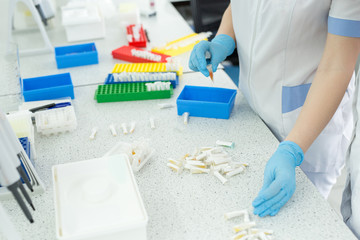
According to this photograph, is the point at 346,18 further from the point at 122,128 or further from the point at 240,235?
the point at 122,128

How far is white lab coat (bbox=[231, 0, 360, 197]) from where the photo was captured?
1.03 metres

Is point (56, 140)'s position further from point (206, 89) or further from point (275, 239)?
point (275, 239)

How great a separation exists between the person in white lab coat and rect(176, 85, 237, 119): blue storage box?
0.08m

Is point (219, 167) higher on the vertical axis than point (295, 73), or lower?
lower

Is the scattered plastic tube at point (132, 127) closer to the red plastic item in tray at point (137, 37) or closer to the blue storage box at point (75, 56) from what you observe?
the blue storage box at point (75, 56)

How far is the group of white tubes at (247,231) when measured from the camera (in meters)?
0.78

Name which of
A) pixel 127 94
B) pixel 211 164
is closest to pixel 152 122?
pixel 127 94

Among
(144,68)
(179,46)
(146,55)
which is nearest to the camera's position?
(144,68)

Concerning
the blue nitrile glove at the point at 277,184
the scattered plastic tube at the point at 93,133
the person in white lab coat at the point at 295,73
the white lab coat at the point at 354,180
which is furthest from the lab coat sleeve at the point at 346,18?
the scattered plastic tube at the point at 93,133

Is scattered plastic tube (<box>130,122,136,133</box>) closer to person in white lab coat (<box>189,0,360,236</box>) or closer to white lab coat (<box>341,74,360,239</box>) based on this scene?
person in white lab coat (<box>189,0,360,236</box>)

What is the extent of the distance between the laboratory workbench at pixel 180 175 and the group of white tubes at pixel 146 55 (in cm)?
16

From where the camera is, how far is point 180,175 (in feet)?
3.21

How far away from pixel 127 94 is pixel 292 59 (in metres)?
0.59

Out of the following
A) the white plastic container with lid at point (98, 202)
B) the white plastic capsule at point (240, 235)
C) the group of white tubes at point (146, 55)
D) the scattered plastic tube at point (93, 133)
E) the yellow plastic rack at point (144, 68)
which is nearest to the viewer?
the white plastic container with lid at point (98, 202)
